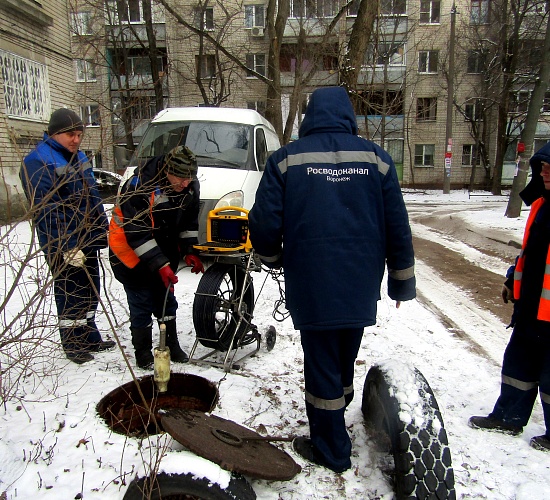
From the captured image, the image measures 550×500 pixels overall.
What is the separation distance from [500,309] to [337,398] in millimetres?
3844

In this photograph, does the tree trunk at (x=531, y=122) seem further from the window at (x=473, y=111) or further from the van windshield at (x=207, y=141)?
the window at (x=473, y=111)

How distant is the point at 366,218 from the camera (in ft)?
7.61

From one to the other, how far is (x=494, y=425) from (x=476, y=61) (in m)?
31.8

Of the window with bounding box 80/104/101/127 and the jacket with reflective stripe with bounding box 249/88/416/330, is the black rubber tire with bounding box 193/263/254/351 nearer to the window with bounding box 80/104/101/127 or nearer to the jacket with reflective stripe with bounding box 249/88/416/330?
the jacket with reflective stripe with bounding box 249/88/416/330

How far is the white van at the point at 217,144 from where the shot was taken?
6520 millimetres

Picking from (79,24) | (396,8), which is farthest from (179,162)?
(396,8)

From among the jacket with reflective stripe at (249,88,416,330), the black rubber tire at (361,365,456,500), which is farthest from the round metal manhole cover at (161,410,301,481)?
the jacket with reflective stripe at (249,88,416,330)

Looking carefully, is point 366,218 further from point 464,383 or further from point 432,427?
point 464,383

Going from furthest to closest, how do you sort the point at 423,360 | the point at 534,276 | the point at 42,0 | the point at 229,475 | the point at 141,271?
the point at 42,0, the point at 423,360, the point at 141,271, the point at 534,276, the point at 229,475

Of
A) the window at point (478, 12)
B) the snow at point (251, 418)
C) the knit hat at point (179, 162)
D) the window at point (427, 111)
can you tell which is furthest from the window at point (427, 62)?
the knit hat at point (179, 162)

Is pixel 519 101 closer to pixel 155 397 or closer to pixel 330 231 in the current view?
pixel 330 231

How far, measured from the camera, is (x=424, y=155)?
3098 cm

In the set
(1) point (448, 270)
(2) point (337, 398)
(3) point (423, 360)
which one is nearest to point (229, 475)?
(2) point (337, 398)

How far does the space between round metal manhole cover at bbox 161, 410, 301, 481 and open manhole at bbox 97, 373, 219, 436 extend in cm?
54
